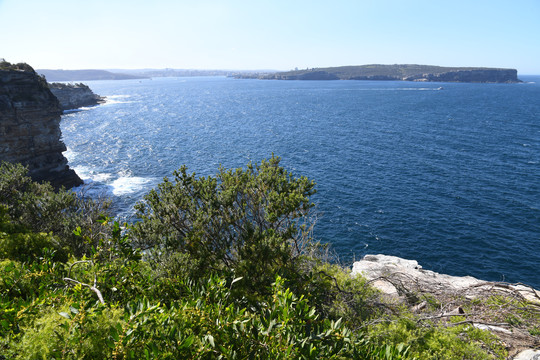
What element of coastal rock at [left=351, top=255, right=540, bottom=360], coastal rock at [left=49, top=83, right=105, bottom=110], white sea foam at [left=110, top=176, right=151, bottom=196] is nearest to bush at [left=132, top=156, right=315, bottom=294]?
coastal rock at [left=351, top=255, right=540, bottom=360]

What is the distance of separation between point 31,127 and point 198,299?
66.3 meters

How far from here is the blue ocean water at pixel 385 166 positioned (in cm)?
3866

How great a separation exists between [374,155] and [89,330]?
230ft

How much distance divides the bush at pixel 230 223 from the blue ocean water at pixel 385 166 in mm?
25018

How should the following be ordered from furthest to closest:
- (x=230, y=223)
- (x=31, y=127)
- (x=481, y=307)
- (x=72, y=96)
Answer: (x=72, y=96), (x=31, y=127), (x=230, y=223), (x=481, y=307)

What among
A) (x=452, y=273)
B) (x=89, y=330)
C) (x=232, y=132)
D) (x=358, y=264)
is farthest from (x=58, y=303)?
(x=232, y=132)

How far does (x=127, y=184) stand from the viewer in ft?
189

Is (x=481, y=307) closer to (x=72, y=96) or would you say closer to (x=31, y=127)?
(x=31, y=127)

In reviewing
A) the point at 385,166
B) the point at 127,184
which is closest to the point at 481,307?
the point at 385,166

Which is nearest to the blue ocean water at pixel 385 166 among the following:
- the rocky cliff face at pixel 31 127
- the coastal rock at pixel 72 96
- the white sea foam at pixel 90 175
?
the white sea foam at pixel 90 175

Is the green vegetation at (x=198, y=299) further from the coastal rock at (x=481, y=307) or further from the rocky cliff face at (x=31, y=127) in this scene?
the rocky cliff face at (x=31, y=127)

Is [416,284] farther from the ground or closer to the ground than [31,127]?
closer to the ground

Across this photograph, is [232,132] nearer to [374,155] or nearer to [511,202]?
[374,155]

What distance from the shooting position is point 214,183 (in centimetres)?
1606
